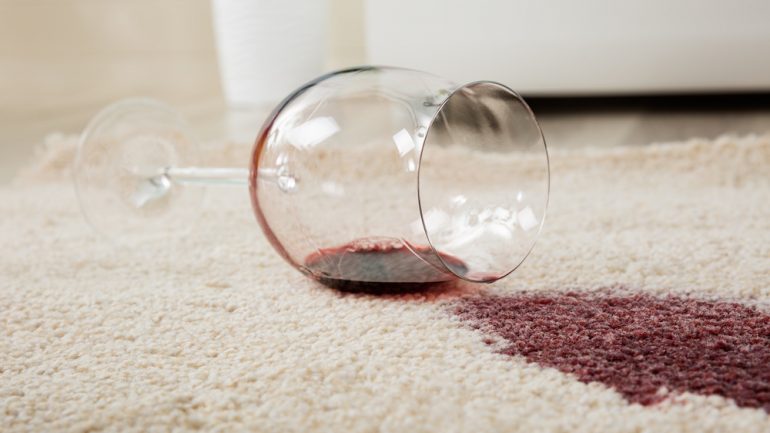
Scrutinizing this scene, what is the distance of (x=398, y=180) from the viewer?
664mm

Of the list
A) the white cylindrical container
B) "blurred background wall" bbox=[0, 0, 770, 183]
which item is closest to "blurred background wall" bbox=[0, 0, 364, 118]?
the white cylindrical container

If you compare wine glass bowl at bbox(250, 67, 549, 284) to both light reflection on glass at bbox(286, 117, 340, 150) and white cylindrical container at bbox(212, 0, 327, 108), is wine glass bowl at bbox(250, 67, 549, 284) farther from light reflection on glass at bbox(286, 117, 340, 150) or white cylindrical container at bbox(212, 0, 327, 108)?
white cylindrical container at bbox(212, 0, 327, 108)

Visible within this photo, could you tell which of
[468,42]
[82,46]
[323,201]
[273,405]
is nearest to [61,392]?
[273,405]

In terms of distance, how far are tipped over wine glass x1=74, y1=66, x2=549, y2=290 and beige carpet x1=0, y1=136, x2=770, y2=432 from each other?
1.4 inches

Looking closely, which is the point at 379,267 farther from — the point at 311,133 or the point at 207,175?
the point at 207,175

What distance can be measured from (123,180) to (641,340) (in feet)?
1.84

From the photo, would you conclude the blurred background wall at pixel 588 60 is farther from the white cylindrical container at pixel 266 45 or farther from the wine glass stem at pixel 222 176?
the wine glass stem at pixel 222 176

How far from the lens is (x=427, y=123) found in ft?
2.07

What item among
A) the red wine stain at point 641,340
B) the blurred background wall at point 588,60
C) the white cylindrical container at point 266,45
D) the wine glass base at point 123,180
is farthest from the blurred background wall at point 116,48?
the red wine stain at point 641,340

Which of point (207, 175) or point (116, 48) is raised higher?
point (207, 175)

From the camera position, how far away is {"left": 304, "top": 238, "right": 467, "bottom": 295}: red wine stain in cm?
65

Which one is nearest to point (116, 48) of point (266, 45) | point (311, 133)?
point (266, 45)

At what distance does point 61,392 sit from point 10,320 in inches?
6.8

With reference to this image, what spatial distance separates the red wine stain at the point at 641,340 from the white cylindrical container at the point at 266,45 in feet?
4.97
